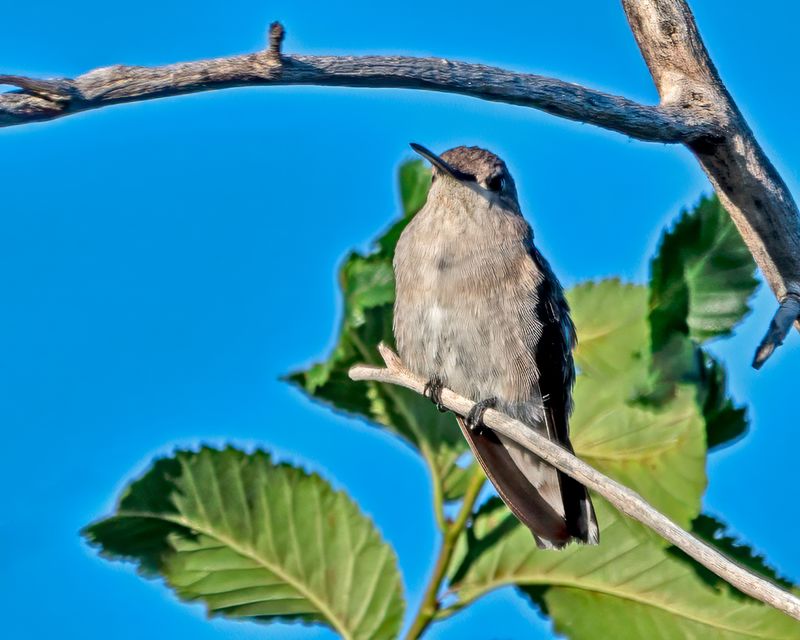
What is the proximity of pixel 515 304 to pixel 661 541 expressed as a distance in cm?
151

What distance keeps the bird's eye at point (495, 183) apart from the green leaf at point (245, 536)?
6.20 feet

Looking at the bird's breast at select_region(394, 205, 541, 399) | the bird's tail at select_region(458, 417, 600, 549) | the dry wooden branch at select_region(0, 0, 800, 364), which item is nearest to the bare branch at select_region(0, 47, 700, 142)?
the dry wooden branch at select_region(0, 0, 800, 364)

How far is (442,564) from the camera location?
12.0 feet

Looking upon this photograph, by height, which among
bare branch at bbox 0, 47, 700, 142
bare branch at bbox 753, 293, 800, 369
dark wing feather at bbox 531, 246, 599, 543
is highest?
bare branch at bbox 0, 47, 700, 142

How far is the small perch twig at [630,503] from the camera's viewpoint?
10.2ft

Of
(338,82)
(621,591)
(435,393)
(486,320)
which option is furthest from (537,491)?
(338,82)

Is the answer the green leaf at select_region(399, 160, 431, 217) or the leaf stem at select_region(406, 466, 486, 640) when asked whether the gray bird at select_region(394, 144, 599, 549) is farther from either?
the leaf stem at select_region(406, 466, 486, 640)

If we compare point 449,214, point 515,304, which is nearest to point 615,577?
point 515,304

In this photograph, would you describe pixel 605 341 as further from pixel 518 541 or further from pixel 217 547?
pixel 217 547

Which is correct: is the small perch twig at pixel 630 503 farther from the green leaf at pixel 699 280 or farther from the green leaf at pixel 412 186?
the green leaf at pixel 412 186

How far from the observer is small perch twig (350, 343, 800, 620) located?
311 cm

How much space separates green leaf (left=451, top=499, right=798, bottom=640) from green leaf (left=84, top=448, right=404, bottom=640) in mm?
378

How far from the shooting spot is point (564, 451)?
3527 millimetres

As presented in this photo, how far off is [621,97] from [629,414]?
1067 mm
